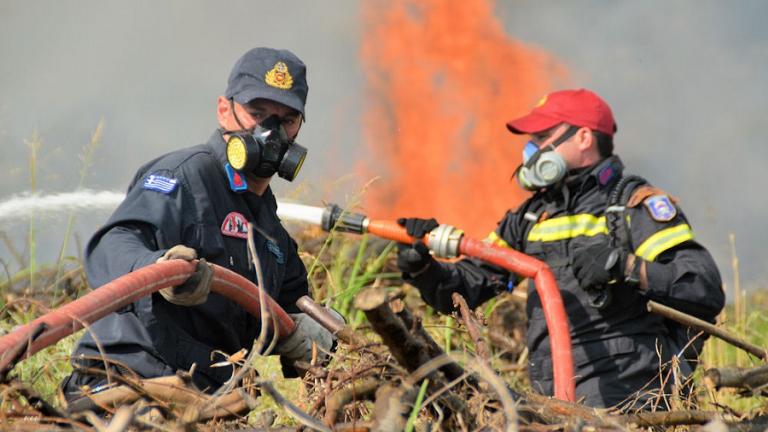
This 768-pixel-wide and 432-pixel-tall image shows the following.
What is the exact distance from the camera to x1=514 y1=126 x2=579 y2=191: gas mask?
570cm

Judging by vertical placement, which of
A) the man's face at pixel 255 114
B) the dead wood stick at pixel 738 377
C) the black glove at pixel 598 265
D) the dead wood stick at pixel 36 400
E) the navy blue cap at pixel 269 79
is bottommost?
the black glove at pixel 598 265

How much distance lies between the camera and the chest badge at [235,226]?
3.90 meters

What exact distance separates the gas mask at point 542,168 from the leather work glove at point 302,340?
2.06 metres

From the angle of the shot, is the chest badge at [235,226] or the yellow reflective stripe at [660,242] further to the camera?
the yellow reflective stripe at [660,242]

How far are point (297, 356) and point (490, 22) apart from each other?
5.99 m

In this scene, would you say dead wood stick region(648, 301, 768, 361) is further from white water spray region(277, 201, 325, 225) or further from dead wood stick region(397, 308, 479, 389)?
white water spray region(277, 201, 325, 225)

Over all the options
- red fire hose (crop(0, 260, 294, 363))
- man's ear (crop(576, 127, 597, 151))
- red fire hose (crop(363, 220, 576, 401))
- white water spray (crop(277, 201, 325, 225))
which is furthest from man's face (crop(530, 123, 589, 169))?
red fire hose (crop(0, 260, 294, 363))

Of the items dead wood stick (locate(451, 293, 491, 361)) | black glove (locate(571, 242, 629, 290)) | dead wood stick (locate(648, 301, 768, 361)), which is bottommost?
black glove (locate(571, 242, 629, 290))

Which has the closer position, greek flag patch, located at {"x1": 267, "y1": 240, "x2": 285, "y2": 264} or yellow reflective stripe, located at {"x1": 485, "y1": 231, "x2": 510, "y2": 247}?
greek flag patch, located at {"x1": 267, "y1": 240, "x2": 285, "y2": 264}

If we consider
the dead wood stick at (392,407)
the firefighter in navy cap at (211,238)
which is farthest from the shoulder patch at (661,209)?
the dead wood stick at (392,407)

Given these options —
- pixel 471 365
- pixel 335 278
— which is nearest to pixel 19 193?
pixel 335 278

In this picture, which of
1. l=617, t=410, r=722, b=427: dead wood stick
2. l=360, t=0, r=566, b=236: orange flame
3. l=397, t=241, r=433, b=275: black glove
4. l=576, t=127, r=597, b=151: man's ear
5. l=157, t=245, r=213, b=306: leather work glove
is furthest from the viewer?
l=360, t=0, r=566, b=236: orange flame

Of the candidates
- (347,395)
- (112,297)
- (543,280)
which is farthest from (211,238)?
(543,280)

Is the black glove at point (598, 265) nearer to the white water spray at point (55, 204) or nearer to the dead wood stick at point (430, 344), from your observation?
the white water spray at point (55, 204)
